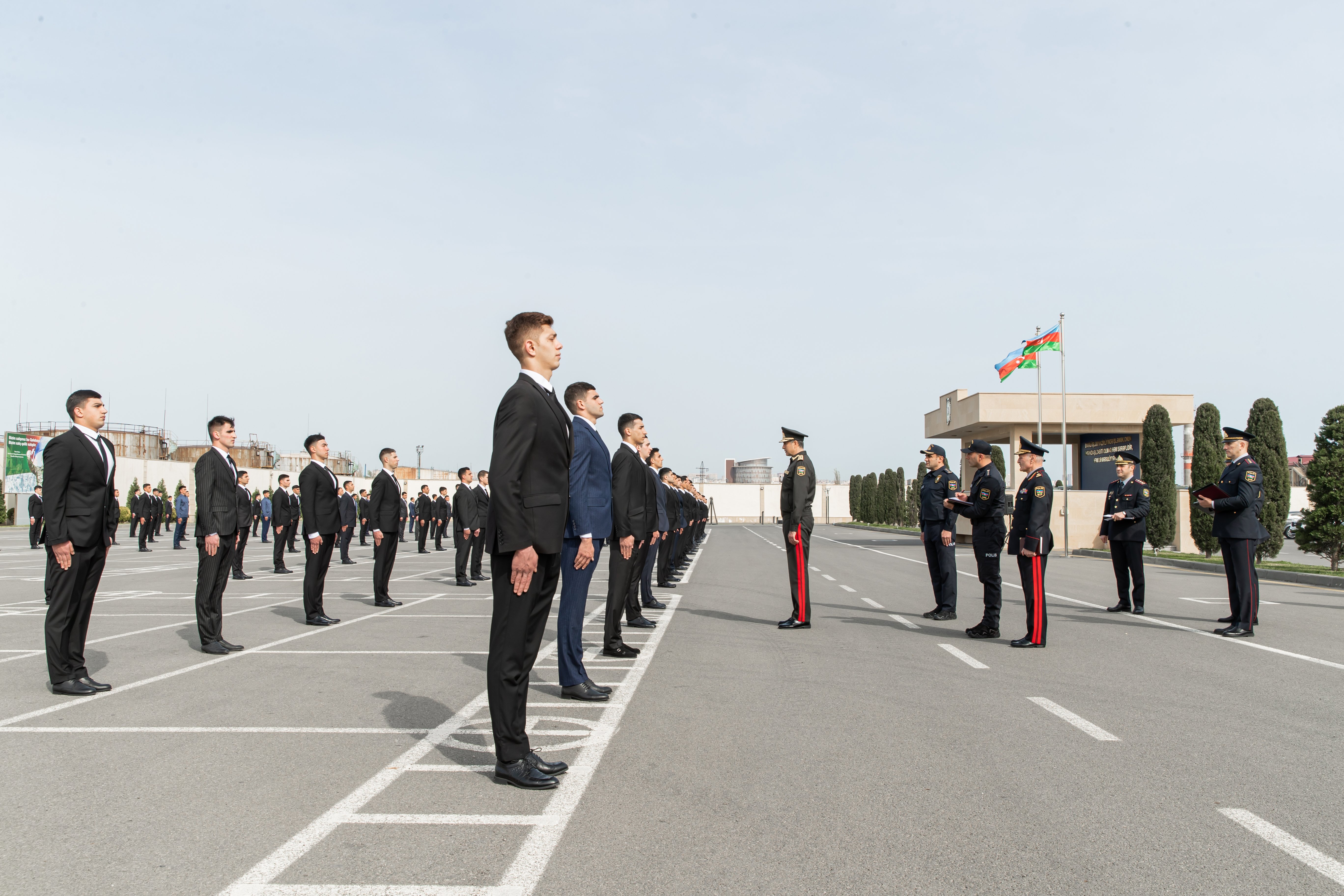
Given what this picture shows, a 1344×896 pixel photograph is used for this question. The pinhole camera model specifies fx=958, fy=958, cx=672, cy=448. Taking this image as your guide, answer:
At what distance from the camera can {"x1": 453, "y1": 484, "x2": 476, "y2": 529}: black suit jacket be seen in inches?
696

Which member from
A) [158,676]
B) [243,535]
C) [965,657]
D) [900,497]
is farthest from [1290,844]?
[900,497]

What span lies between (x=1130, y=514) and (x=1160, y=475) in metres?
21.7

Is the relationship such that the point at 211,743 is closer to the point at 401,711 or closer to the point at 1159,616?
the point at 401,711

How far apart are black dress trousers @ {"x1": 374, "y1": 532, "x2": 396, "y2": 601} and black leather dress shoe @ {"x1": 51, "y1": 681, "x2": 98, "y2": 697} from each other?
6362 mm

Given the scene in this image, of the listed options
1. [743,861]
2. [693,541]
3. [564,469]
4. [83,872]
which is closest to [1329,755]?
[743,861]

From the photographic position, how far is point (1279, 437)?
24.8 meters

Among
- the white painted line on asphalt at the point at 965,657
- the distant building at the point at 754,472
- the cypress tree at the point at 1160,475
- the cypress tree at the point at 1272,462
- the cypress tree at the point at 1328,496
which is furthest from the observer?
the distant building at the point at 754,472

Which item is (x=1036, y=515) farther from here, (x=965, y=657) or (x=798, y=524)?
Result: (x=798, y=524)

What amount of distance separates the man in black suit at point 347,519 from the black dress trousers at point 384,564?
11.3m

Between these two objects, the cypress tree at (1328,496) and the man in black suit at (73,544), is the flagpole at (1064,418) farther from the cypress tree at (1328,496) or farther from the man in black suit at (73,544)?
the man in black suit at (73,544)

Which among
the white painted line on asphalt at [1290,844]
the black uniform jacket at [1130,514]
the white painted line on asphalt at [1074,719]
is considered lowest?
the white painted line on asphalt at [1074,719]

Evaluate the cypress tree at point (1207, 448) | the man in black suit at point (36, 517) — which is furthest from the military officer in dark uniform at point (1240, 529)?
the man in black suit at point (36, 517)

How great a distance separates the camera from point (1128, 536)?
1288 centimetres

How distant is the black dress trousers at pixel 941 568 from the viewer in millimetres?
11453
